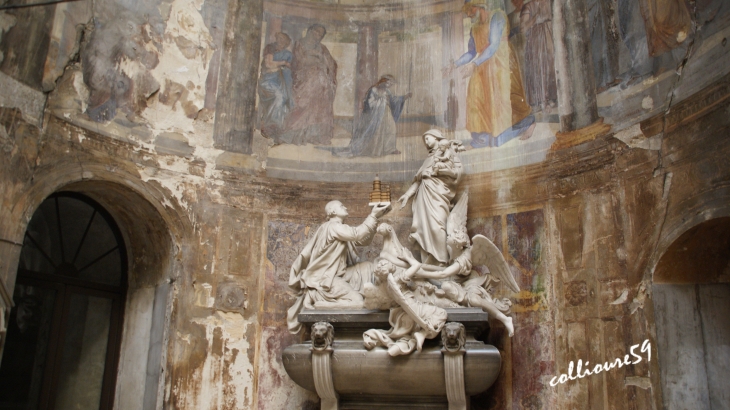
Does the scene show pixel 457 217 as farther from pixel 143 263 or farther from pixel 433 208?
pixel 143 263

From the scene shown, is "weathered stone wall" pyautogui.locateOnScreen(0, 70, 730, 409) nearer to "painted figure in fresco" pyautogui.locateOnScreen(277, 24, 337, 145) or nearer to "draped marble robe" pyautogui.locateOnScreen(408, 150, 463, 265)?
"draped marble robe" pyautogui.locateOnScreen(408, 150, 463, 265)

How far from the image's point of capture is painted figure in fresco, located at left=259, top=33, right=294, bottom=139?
867cm

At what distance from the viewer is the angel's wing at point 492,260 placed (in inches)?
275

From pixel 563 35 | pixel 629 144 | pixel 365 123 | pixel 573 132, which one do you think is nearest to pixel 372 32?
pixel 365 123

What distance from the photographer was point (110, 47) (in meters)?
7.61

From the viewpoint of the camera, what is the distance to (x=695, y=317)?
628 centimetres

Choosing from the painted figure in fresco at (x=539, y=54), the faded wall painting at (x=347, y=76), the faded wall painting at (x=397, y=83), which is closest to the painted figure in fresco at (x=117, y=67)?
the faded wall painting at (x=347, y=76)

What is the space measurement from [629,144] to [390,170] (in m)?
3.05

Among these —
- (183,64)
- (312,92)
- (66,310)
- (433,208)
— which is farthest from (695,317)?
(66,310)

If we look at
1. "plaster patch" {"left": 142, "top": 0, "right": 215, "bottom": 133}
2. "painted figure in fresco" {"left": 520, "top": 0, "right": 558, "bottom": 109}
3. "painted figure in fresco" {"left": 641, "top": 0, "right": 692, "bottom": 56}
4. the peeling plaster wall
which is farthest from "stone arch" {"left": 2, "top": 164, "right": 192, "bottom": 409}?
"painted figure in fresco" {"left": 641, "top": 0, "right": 692, "bottom": 56}

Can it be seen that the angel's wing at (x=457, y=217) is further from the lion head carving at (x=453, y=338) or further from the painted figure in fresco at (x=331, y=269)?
the lion head carving at (x=453, y=338)

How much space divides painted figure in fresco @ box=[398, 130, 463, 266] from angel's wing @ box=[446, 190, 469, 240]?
0.19 feet

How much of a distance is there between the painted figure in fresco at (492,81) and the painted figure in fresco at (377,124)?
2.77 feet

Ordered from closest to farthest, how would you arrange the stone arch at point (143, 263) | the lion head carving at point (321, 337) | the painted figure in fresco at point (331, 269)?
the lion head carving at point (321, 337) → the painted figure in fresco at point (331, 269) → the stone arch at point (143, 263)
